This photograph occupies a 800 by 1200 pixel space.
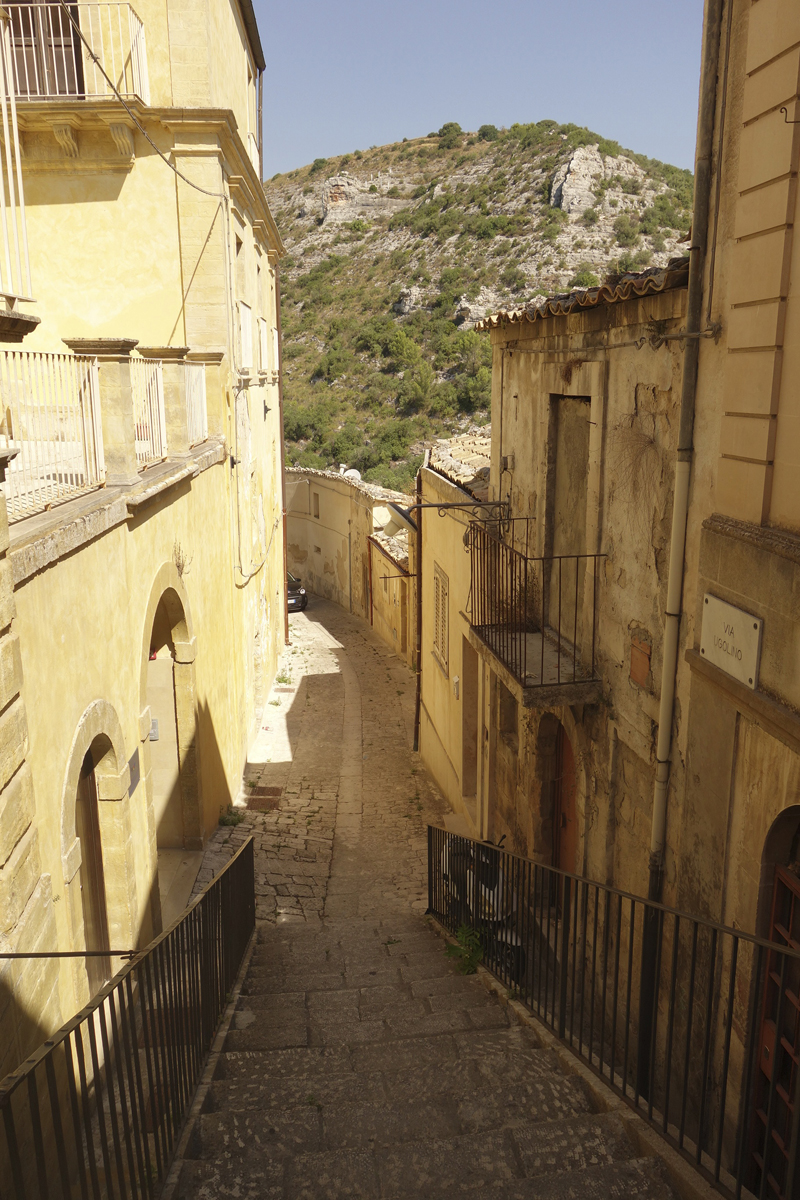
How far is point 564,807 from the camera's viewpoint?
8406 mm

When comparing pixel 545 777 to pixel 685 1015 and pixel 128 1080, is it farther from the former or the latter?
pixel 128 1080

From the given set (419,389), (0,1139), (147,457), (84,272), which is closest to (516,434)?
(147,457)

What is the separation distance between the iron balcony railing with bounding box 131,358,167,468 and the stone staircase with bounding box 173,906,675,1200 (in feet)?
15.7

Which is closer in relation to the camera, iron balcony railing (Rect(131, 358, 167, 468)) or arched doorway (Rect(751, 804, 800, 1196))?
arched doorway (Rect(751, 804, 800, 1196))

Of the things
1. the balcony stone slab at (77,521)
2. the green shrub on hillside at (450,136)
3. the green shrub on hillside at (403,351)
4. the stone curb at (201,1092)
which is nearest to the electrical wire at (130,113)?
the balcony stone slab at (77,521)

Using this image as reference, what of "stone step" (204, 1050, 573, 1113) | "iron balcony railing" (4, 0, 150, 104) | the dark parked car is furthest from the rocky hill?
"stone step" (204, 1050, 573, 1113)

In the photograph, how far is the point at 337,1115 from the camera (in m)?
4.52

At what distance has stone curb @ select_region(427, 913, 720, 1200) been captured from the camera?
143 inches

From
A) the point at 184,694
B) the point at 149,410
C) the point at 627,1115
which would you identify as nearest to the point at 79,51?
the point at 149,410

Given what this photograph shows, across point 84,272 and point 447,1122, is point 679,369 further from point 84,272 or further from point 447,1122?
point 84,272

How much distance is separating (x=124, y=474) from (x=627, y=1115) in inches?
202

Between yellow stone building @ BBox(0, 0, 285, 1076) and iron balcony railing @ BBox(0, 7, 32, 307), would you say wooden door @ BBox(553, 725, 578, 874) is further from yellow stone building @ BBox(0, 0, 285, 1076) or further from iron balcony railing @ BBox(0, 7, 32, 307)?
iron balcony railing @ BBox(0, 7, 32, 307)

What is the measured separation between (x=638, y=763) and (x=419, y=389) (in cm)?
3884

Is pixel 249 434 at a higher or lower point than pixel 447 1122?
higher
